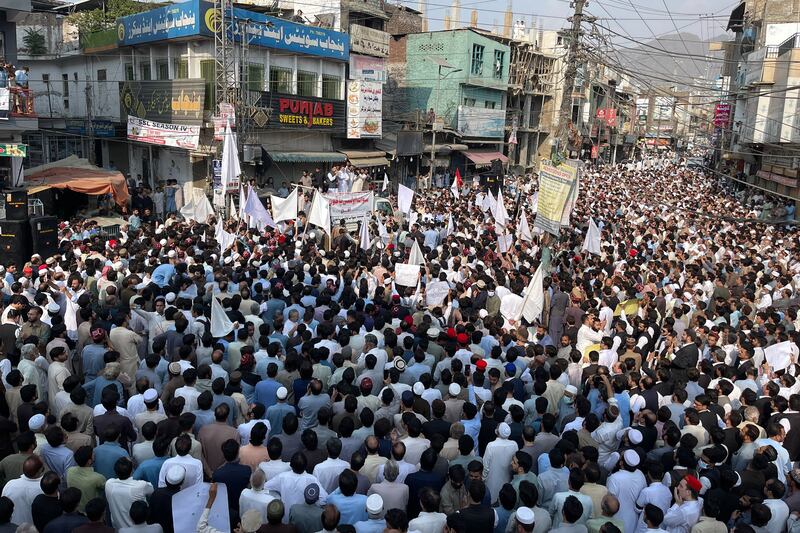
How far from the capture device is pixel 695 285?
37.8 feet

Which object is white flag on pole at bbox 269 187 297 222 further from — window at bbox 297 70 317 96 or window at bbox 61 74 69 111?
window at bbox 61 74 69 111

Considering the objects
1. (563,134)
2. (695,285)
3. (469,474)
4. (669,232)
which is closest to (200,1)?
(563,134)

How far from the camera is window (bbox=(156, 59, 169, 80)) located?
23656 millimetres

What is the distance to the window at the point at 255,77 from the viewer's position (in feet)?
76.1

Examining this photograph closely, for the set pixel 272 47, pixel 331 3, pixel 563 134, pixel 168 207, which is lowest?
pixel 168 207

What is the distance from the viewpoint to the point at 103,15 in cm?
2767

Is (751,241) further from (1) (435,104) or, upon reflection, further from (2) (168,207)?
(1) (435,104)

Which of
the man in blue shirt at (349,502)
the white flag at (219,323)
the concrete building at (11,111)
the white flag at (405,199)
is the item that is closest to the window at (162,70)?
the concrete building at (11,111)

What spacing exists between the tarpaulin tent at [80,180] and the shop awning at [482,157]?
21890 mm

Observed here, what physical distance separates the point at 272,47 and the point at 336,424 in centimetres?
2026

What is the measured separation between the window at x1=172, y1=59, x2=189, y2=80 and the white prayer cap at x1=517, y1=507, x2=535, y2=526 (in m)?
21.8

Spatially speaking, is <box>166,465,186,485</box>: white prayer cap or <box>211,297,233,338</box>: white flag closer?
<box>166,465,186,485</box>: white prayer cap

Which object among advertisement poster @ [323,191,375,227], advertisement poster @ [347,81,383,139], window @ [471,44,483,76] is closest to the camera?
advertisement poster @ [323,191,375,227]

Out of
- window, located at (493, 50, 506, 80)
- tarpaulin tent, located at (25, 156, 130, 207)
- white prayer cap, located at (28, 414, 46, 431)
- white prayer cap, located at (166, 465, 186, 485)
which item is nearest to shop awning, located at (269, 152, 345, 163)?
tarpaulin tent, located at (25, 156, 130, 207)
